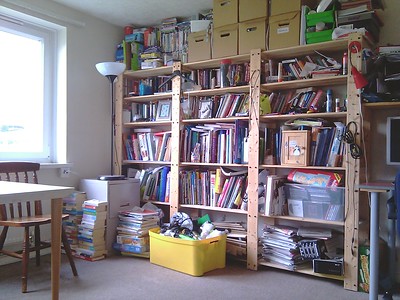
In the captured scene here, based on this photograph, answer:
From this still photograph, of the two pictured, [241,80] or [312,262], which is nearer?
[312,262]

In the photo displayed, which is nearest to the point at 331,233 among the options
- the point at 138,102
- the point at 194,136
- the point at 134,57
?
the point at 194,136

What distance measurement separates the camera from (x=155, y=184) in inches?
143

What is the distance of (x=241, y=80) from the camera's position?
316cm

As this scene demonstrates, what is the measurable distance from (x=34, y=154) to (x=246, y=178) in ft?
6.54

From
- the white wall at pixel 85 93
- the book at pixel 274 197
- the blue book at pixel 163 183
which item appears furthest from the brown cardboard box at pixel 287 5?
the white wall at pixel 85 93

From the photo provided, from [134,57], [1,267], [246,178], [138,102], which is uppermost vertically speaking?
[134,57]

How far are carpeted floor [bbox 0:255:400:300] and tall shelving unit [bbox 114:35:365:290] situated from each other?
0.14m

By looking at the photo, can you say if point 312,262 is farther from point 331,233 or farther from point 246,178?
point 246,178

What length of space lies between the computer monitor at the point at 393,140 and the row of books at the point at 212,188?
3.79ft

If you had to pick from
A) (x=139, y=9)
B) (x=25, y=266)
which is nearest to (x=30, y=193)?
(x=25, y=266)

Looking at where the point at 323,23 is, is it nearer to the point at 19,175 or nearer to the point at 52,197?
the point at 52,197

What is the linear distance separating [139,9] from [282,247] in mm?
2581

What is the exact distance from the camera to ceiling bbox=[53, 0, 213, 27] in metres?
3.31

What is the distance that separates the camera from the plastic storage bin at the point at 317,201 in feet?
8.73
